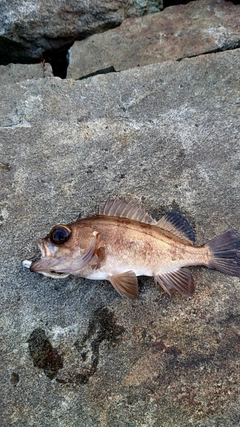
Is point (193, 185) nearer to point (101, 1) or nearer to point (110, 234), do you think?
point (110, 234)

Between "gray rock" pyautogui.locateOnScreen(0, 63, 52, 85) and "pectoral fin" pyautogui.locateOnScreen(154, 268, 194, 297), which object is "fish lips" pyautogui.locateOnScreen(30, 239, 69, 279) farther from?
"gray rock" pyautogui.locateOnScreen(0, 63, 52, 85)

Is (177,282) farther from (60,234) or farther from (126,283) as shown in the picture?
(60,234)

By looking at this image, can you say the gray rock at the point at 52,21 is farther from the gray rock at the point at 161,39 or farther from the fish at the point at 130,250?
the fish at the point at 130,250

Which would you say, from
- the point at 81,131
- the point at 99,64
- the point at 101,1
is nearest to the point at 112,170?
the point at 81,131

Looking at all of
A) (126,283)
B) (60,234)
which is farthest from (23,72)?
Result: (126,283)

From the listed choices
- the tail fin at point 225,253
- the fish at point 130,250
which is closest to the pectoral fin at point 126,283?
the fish at point 130,250

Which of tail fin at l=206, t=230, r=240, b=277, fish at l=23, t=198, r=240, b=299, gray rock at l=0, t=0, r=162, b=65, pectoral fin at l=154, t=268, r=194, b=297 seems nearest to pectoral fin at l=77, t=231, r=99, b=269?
fish at l=23, t=198, r=240, b=299

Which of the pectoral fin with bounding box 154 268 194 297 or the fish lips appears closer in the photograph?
the fish lips
